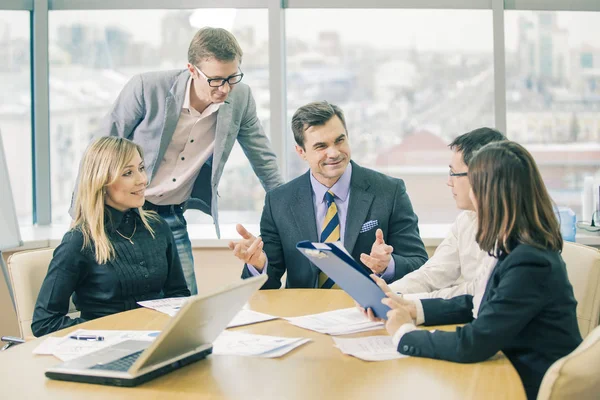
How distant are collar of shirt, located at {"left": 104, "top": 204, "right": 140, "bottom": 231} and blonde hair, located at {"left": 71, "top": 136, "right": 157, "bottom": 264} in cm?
3

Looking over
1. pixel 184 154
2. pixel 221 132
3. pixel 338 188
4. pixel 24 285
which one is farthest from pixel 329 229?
pixel 24 285

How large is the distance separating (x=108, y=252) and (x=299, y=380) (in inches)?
44.5

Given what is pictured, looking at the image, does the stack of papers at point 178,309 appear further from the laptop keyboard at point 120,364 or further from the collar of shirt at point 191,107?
the collar of shirt at point 191,107

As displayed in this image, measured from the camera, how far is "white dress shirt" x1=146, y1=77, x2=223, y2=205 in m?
3.16

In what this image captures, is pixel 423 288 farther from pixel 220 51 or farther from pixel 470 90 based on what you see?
pixel 470 90

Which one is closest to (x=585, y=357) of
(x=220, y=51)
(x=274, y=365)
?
(x=274, y=365)

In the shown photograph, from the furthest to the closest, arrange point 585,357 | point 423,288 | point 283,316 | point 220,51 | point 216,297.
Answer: point 220,51 < point 423,288 < point 283,316 < point 216,297 < point 585,357

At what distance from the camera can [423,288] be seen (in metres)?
2.51

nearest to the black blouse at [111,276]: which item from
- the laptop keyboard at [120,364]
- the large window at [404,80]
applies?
the laptop keyboard at [120,364]

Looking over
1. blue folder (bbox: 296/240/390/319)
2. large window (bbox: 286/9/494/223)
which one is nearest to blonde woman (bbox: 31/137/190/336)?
blue folder (bbox: 296/240/390/319)

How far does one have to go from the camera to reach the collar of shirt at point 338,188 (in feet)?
9.37

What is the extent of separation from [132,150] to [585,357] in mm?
1815

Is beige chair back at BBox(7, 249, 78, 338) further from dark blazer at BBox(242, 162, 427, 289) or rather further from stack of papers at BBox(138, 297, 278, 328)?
dark blazer at BBox(242, 162, 427, 289)

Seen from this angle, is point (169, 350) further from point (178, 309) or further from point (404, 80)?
point (404, 80)
